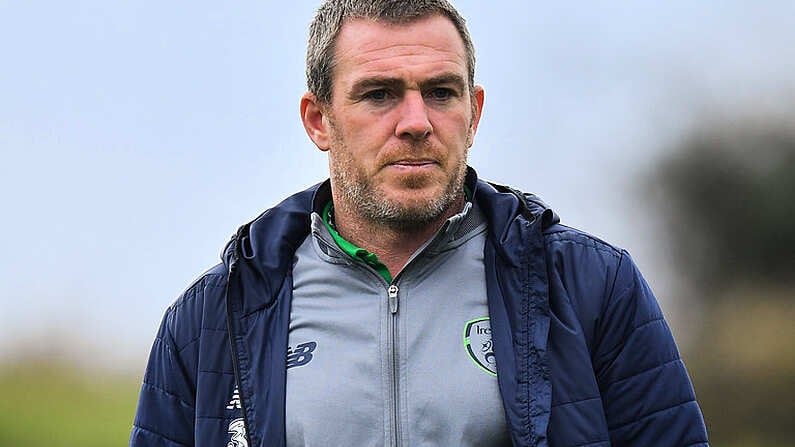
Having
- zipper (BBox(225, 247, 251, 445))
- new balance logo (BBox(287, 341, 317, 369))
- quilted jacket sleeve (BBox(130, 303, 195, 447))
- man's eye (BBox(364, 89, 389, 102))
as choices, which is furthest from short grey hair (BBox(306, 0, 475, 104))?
quilted jacket sleeve (BBox(130, 303, 195, 447))

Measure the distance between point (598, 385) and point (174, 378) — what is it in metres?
0.83

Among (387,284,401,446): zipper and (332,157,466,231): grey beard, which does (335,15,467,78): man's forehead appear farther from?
(387,284,401,446): zipper

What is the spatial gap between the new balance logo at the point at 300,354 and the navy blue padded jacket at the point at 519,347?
18 mm

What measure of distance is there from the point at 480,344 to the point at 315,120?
0.63 meters

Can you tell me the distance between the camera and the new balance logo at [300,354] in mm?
1892

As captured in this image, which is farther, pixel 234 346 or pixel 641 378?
pixel 234 346

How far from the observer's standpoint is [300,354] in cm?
190

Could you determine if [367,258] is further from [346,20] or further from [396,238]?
[346,20]

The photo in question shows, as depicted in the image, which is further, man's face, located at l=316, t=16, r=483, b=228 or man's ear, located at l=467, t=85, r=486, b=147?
man's ear, located at l=467, t=85, r=486, b=147

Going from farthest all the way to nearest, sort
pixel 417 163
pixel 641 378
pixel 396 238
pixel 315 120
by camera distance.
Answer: pixel 315 120 < pixel 396 238 < pixel 417 163 < pixel 641 378

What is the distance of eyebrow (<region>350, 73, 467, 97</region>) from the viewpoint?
1.91m

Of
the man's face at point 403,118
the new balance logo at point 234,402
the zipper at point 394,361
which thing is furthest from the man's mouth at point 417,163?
the new balance logo at point 234,402

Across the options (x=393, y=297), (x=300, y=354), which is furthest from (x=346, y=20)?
(x=300, y=354)

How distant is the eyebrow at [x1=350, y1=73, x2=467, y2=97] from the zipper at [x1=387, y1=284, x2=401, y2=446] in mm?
386
